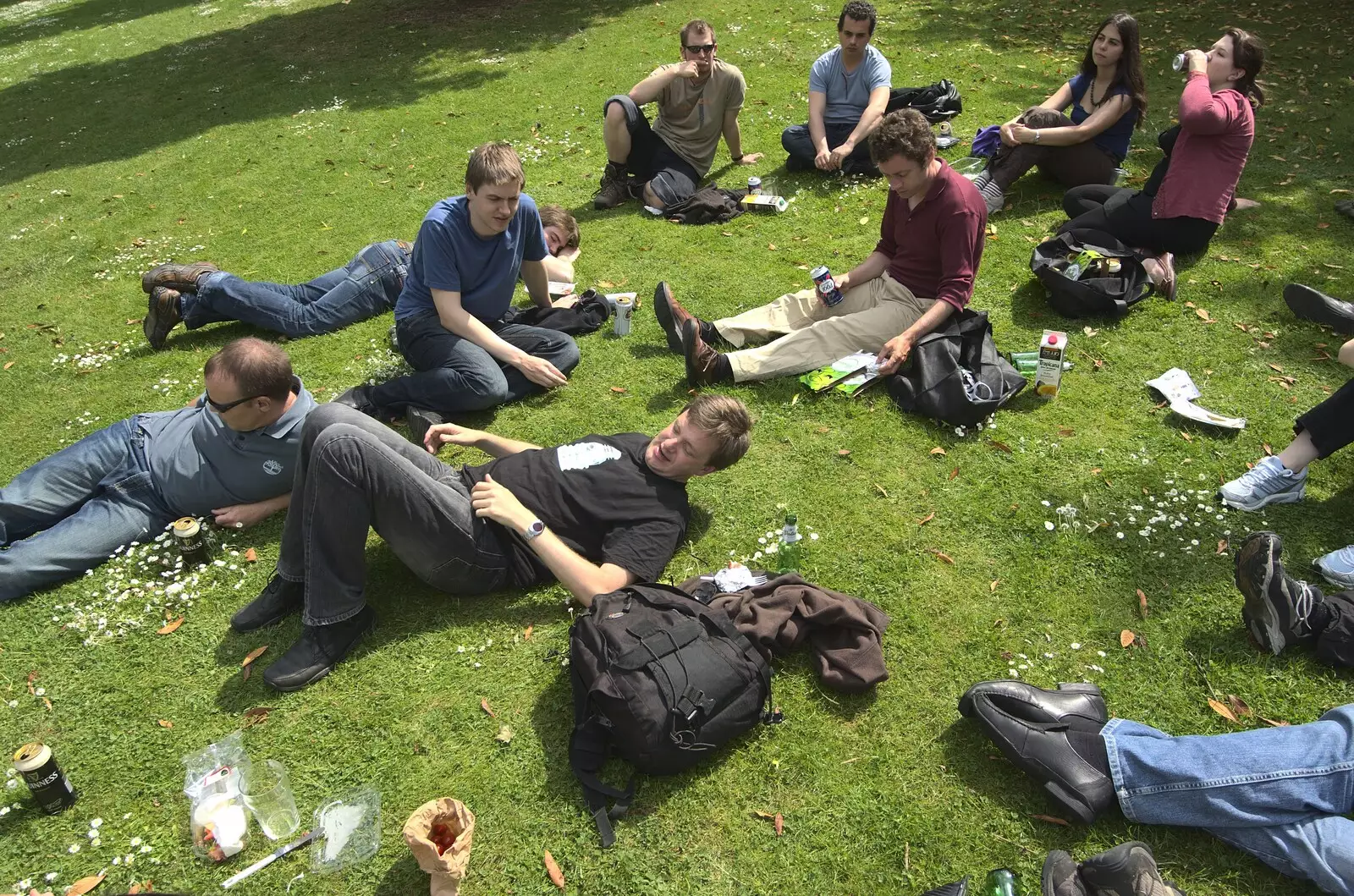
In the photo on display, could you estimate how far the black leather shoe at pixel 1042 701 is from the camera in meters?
3.99

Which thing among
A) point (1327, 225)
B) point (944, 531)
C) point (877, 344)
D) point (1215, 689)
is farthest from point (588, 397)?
point (1327, 225)

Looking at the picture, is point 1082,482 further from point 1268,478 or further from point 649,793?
point 649,793

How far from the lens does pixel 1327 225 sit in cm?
848

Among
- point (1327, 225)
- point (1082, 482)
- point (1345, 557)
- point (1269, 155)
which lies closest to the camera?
point (1345, 557)

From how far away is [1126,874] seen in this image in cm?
324

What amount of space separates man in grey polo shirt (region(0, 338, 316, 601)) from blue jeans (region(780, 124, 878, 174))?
728 centimetres

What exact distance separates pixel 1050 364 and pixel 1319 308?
2562 millimetres

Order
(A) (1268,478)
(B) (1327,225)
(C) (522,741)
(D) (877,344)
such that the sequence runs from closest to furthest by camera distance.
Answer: (C) (522,741)
(A) (1268,478)
(D) (877,344)
(B) (1327,225)

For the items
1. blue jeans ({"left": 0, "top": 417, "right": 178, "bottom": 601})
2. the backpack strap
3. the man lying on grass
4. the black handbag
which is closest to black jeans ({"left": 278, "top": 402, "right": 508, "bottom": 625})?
the man lying on grass

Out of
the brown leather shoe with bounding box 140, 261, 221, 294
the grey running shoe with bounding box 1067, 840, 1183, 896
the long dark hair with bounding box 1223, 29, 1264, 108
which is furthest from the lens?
the brown leather shoe with bounding box 140, 261, 221, 294

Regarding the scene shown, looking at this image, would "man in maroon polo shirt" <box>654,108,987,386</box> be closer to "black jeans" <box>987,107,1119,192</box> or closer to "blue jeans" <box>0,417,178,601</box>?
"black jeans" <box>987,107,1119,192</box>

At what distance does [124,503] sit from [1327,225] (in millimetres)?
11225

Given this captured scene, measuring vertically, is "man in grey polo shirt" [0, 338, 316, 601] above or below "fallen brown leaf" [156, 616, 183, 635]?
above

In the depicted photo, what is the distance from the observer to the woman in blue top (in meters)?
8.71
